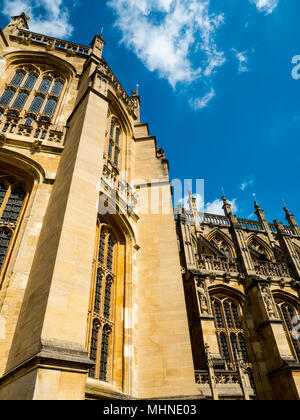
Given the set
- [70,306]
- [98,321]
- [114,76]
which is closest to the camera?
[70,306]

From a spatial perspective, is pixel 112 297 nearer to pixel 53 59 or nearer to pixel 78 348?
pixel 78 348

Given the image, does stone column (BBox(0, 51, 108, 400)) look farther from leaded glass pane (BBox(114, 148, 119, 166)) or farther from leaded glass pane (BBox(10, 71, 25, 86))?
leaded glass pane (BBox(10, 71, 25, 86))

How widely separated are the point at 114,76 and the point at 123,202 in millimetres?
8112

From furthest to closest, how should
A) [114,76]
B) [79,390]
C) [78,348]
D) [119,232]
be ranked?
1. [114,76]
2. [119,232]
3. [78,348]
4. [79,390]

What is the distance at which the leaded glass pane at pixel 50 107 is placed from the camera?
33.7ft

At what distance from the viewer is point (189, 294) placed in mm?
14773

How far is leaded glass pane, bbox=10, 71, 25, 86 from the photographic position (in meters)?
10.9

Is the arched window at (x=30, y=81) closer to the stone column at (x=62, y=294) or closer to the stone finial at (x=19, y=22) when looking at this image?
the stone finial at (x=19, y=22)

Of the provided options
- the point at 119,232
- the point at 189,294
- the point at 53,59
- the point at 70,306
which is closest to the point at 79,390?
the point at 70,306

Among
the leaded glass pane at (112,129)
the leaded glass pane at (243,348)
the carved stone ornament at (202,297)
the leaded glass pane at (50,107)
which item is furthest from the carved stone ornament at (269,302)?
the leaded glass pane at (50,107)

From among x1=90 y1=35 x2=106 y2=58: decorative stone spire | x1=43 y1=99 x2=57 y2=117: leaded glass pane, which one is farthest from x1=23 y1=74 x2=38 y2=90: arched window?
x1=90 y1=35 x2=106 y2=58: decorative stone spire

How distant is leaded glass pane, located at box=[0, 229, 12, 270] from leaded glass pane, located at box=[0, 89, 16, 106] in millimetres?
5413

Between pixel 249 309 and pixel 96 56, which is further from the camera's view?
pixel 249 309

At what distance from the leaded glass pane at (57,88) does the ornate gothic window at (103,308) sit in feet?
20.6
